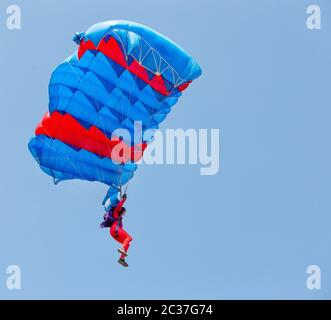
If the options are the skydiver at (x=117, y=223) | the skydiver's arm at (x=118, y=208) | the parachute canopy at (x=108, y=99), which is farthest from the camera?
the skydiver's arm at (x=118, y=208)

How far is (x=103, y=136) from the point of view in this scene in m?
26.0

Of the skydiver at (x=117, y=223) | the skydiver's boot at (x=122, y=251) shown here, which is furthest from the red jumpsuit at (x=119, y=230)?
the skydiver's boot at (x=122, y=251)

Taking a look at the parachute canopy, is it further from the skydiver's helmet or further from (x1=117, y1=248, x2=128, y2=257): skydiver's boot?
(x1=117, y1=248, x2=128, y2=257): skydiver's boot

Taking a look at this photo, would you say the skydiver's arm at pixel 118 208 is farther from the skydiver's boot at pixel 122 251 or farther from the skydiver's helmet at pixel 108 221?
the skydiver's boot at pixel 122 251

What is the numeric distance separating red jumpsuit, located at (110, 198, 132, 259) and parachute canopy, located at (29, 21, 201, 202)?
29 cm

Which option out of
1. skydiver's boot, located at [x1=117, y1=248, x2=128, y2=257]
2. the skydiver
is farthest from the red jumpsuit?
skydiver's boot, located at [x1=117, y1=248, x2=128, y2=257]

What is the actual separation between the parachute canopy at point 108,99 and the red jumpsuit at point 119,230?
0.29 m

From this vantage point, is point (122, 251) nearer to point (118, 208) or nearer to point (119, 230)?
point (119, 230)

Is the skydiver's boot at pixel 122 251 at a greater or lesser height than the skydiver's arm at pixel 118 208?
lesser

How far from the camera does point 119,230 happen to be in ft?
81.5

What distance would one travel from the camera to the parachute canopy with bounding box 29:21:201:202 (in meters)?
24.6

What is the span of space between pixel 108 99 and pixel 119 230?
108 inches

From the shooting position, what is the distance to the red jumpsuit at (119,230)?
81.0 feet

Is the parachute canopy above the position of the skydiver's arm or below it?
above
